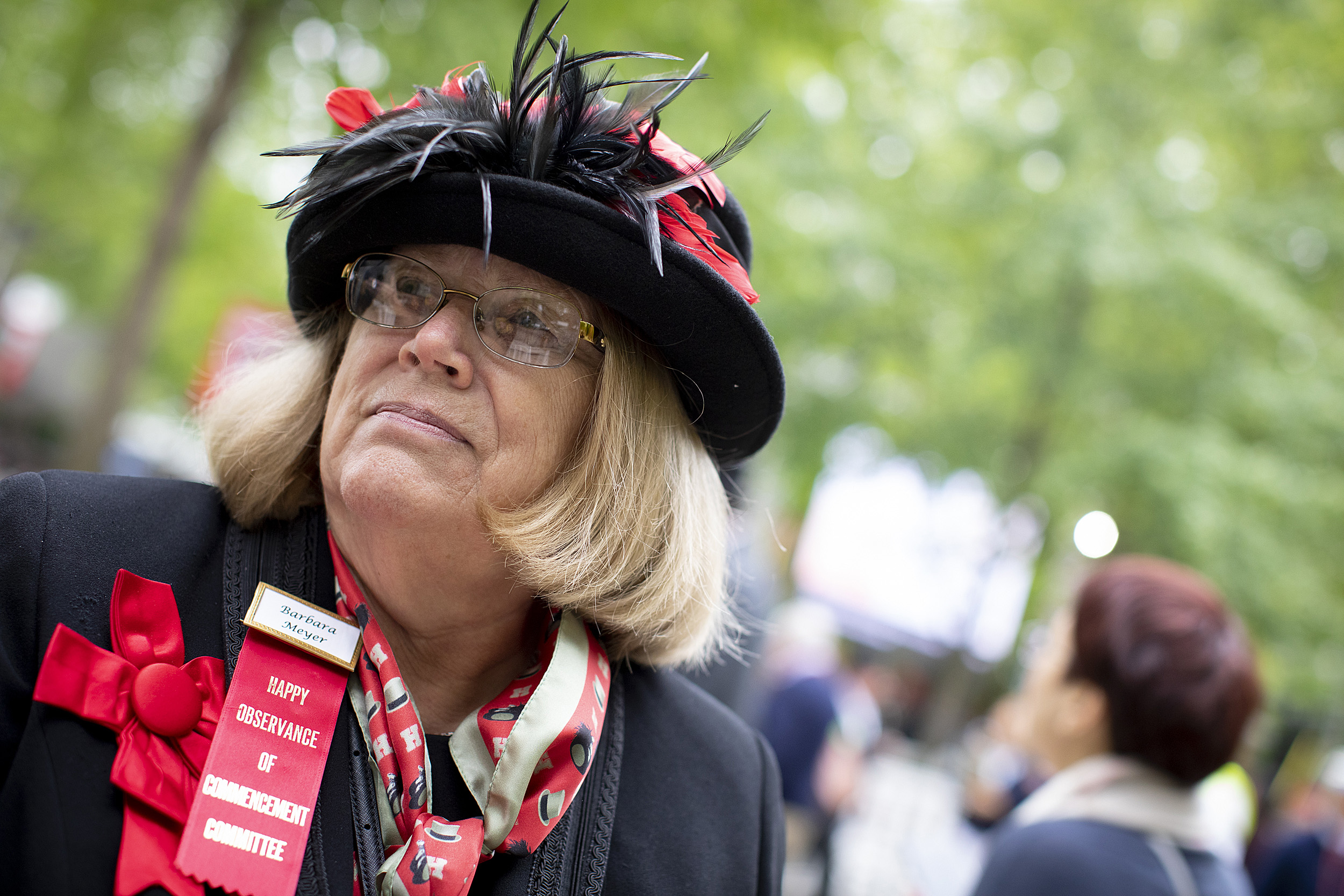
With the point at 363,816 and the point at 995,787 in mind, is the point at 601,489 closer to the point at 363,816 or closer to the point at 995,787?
the point at 363,816

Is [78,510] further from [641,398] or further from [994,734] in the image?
[994,734]

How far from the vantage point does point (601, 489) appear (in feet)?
5.83

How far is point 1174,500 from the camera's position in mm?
8516

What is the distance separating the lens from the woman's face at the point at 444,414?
1584mm

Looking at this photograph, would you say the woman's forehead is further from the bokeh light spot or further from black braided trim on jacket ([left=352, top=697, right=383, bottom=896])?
Result: the bokeh light spot

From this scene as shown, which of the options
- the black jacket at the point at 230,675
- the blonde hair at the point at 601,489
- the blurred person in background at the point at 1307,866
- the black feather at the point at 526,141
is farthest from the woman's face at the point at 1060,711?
the blurred person in background at the point at 1307,866

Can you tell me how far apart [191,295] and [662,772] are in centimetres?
1457

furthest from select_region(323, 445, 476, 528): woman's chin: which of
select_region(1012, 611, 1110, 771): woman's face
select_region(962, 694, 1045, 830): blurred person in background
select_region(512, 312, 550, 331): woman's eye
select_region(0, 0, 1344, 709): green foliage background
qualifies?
select_region(0, 0, 1344, 709): green foliage background

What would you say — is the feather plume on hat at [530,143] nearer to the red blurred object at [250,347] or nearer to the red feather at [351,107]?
the red feather at [351,107]

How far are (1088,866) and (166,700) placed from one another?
7.21 feet

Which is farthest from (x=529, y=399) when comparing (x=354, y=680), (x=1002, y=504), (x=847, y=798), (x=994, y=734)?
(x=1002, y=504)

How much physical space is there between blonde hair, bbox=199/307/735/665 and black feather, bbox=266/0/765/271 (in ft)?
0.87

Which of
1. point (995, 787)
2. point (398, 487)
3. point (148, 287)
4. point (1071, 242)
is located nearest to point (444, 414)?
point (398, 487)

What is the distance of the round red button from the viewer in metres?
1.38
